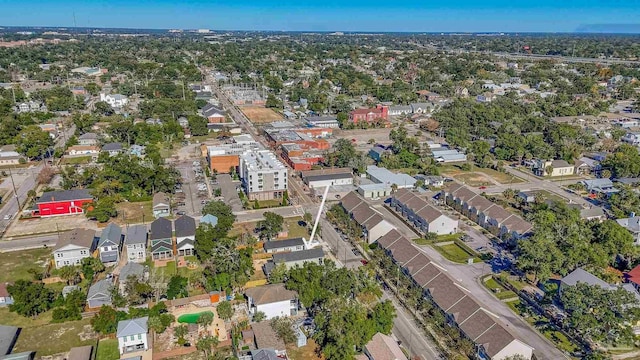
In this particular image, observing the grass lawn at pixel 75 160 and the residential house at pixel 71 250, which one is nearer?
the residential house at pixel 71 250

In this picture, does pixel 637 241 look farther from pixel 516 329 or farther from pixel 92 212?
pixel 92 212

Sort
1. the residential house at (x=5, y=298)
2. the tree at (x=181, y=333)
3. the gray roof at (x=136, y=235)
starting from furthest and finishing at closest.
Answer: the gray roof at (x=136, y=235)
the residential house at (x=5, y=298)
the tree at (x=181, y=333)

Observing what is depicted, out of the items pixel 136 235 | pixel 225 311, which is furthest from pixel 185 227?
pixel 225 311

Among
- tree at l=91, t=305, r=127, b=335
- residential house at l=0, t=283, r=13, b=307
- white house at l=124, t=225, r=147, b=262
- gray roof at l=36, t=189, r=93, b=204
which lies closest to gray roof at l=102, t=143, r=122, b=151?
gray roof at l=36, t=189, r=93, b=204

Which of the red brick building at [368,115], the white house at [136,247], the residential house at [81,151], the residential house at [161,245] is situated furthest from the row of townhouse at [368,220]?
the red brick building at [368,115]

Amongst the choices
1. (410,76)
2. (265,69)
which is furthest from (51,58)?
(410,76)

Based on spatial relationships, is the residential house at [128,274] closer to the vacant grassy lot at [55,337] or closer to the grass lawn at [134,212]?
the vacant grassy lot at [55,337]
